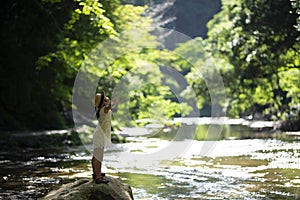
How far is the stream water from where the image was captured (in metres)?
9.77

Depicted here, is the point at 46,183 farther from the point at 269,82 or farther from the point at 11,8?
the point at 269,82

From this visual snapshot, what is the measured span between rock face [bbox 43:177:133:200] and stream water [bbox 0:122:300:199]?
1393 millimetres

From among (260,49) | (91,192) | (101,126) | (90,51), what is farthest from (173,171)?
(260,49)

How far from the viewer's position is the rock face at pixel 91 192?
7.59 m

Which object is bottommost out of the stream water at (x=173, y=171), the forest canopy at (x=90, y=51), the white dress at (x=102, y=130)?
the stream water at (x=173, y=171)

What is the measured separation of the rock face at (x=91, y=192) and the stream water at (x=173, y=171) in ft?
4.57

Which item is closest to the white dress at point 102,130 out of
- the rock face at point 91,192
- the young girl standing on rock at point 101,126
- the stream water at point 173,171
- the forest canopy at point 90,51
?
the young girl standing on rock at point 101,126

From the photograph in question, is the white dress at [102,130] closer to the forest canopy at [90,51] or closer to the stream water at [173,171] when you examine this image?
the stream water at [173,171]

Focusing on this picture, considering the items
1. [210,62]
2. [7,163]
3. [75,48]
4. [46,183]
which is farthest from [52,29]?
[210,62]

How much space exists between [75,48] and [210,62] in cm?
2927

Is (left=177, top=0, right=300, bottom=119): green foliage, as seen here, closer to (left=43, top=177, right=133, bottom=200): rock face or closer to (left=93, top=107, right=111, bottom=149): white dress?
(left=93, top=107, right=111, bottom=149): white dress

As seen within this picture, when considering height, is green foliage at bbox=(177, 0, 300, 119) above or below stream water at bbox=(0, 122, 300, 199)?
above

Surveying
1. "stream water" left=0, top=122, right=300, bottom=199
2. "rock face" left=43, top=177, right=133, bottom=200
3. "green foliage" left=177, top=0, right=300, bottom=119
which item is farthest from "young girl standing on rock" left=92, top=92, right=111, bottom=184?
"green foliage" left=177, top=0, right=300, bottom=119

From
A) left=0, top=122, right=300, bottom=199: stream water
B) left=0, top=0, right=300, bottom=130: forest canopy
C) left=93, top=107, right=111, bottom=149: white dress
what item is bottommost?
left=0, top=122, right=300, bottom=199: stream water
